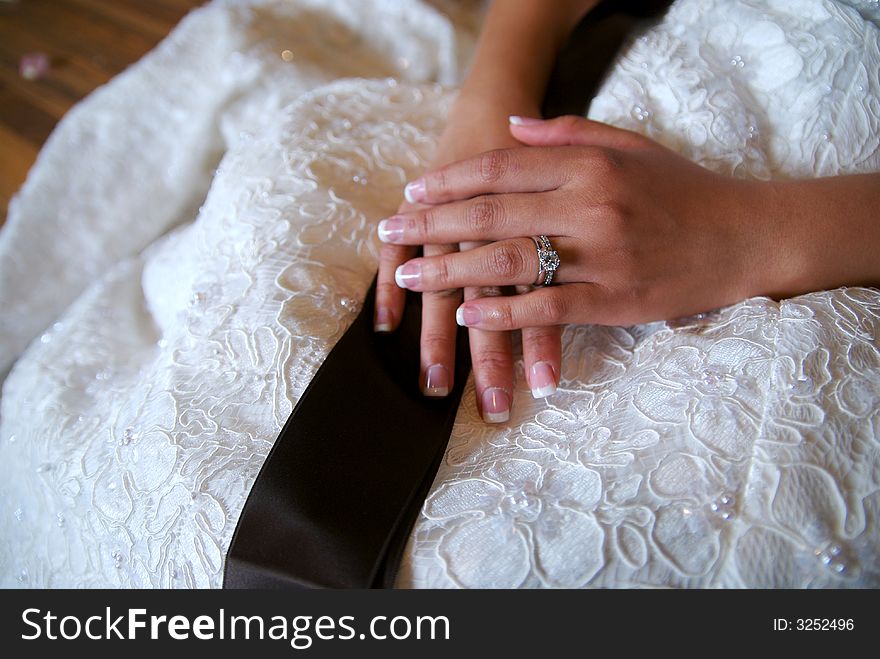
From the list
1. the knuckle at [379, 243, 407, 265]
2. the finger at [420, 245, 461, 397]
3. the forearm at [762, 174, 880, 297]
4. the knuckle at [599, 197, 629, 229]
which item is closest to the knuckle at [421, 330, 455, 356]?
the finger at [420, 245, 461, 397]

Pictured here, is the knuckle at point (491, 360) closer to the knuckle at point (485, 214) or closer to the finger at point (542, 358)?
the finger at point (542, 358)

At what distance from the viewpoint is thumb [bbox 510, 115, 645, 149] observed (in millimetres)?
808

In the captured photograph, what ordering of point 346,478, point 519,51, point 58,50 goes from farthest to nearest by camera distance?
point 58,50
point 519,51
point 346,478

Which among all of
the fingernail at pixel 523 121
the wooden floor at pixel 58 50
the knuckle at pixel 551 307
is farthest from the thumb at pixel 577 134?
the wooden floor at pixel 58 50

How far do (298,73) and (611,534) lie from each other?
0.99 m

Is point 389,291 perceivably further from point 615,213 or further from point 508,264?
point 615,213

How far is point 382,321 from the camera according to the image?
2.56 feet

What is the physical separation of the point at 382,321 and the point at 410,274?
0.07 metres

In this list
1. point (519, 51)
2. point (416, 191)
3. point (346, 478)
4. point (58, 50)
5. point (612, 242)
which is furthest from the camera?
point (58, 50)

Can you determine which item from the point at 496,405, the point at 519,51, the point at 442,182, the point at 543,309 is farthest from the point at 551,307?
the point at 519,51

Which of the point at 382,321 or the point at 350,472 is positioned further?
the point at 382,321

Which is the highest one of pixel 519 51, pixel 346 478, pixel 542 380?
pixel 519 51

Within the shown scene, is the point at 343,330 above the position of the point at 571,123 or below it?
below
